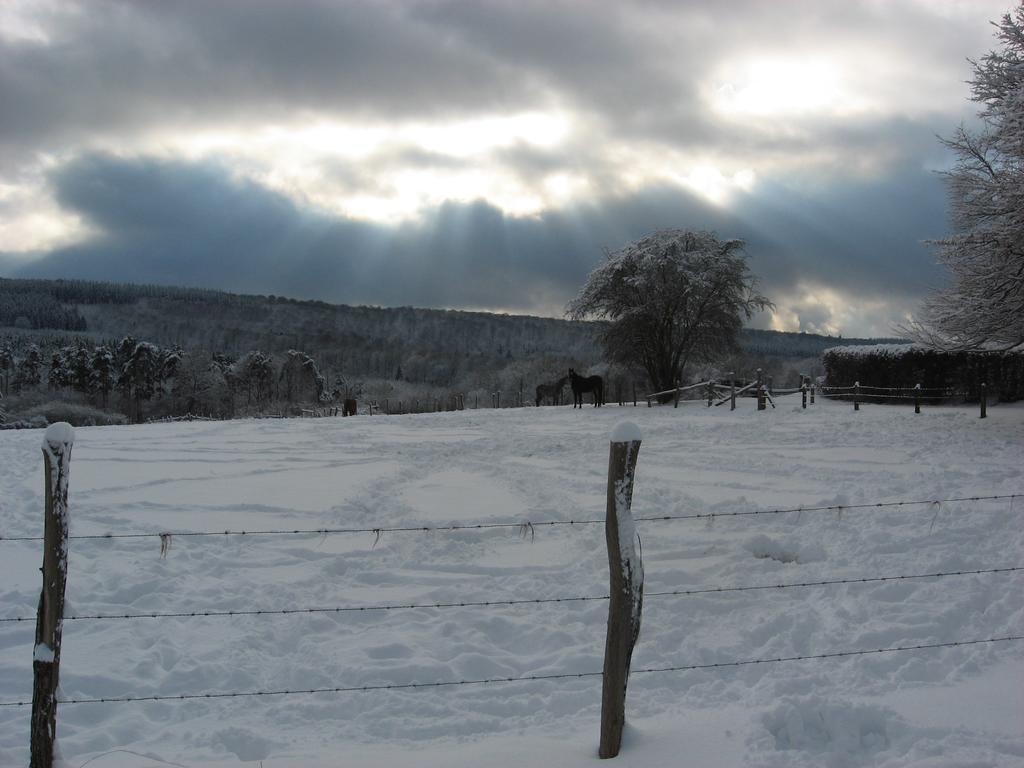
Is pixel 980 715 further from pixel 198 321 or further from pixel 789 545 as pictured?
pixel 198 321

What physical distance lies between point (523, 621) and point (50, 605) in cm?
406

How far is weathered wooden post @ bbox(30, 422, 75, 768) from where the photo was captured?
361 cm

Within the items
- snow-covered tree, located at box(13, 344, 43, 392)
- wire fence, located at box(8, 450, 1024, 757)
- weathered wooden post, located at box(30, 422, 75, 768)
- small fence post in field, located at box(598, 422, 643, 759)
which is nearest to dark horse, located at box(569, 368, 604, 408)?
wire fence, located at box(8, 450, 1024, 757)

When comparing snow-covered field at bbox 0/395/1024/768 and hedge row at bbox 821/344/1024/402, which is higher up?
hedge row at bbox 821/344/1024/402

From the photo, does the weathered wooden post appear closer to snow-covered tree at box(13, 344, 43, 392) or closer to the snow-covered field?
the snow-covered field

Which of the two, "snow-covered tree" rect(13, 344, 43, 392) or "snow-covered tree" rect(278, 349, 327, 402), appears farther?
"snow-covered tree" rect(278, 349, 327, 402)

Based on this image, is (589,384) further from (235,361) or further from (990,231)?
(235,361)

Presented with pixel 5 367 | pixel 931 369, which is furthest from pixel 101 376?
pixel 931 369

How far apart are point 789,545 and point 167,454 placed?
48.1 ft

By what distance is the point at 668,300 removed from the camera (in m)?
32.1

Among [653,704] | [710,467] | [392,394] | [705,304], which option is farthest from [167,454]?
[392,394]

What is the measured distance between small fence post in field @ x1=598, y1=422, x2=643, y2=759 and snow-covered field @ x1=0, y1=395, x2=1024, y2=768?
267mm

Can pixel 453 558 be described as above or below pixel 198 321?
below

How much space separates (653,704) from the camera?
491cm
